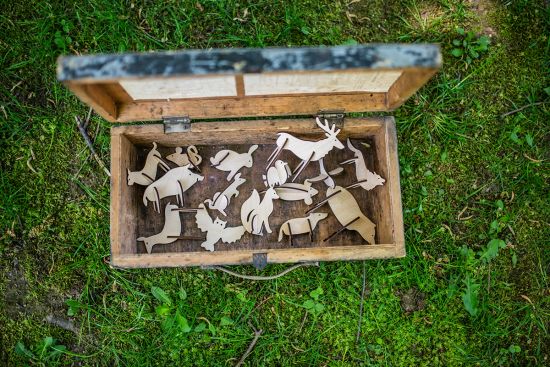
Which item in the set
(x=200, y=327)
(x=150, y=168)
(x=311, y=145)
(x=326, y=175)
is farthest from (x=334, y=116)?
(x=200, y=327)

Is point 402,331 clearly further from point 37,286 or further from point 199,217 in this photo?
point 37,286

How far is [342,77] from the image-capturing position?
2020 mm

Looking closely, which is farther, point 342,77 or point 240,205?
point 240,205

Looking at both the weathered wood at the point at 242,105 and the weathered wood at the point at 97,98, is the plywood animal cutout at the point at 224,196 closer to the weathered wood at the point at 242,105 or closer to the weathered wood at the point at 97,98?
the weathered wood at the point at 242,105

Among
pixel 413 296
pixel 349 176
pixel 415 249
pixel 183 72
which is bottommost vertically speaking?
pixel 413 296

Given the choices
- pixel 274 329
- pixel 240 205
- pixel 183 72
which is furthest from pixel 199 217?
pixel 183 72

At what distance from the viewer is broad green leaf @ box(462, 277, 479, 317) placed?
2.65m

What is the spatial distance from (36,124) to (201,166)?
1006mm

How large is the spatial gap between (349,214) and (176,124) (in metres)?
0.91

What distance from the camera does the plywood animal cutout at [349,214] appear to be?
2389mm

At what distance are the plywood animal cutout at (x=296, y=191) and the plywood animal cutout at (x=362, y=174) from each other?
20cm

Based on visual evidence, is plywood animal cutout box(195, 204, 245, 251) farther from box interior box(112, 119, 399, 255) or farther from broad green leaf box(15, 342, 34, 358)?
broad green leaf box(15, 342, 34, 358)

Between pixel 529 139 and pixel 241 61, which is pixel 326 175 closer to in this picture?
pixel 241 61

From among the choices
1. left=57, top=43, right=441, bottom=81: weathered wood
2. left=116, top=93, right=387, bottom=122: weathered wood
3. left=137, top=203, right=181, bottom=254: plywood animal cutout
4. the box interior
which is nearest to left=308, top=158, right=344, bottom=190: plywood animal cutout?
the box interior
